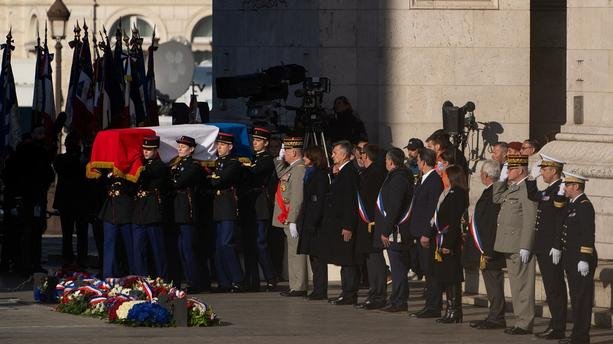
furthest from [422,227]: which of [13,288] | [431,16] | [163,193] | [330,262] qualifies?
[431,16]

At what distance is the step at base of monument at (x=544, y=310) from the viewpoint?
21.7 metres

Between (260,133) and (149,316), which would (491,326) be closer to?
(149,316)

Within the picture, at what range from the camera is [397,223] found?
23.5 meters

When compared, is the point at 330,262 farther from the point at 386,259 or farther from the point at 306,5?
the point at 306,5

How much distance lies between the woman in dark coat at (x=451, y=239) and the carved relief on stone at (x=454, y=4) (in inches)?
364

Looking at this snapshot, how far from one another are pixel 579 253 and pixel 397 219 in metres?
3.41

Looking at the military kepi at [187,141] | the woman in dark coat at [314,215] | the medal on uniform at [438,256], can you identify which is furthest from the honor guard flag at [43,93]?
the medal on uniform at [438,256]

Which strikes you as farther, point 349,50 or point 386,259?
point 349,50

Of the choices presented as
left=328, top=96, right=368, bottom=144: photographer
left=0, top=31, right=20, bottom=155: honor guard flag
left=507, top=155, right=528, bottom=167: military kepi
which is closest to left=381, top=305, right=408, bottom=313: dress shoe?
left=507, top=155, right=528, bottom=167: military kepi

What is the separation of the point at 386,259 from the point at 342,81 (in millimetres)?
5601

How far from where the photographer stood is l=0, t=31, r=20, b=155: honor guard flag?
30.4 metres

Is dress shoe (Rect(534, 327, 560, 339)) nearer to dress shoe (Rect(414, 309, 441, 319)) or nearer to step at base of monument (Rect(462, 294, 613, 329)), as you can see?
step at base of monument (Rect(462, 294, 613, 329))

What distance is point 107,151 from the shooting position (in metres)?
25.2

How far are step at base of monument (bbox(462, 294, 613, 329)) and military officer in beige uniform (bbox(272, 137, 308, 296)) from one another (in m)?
1.86
